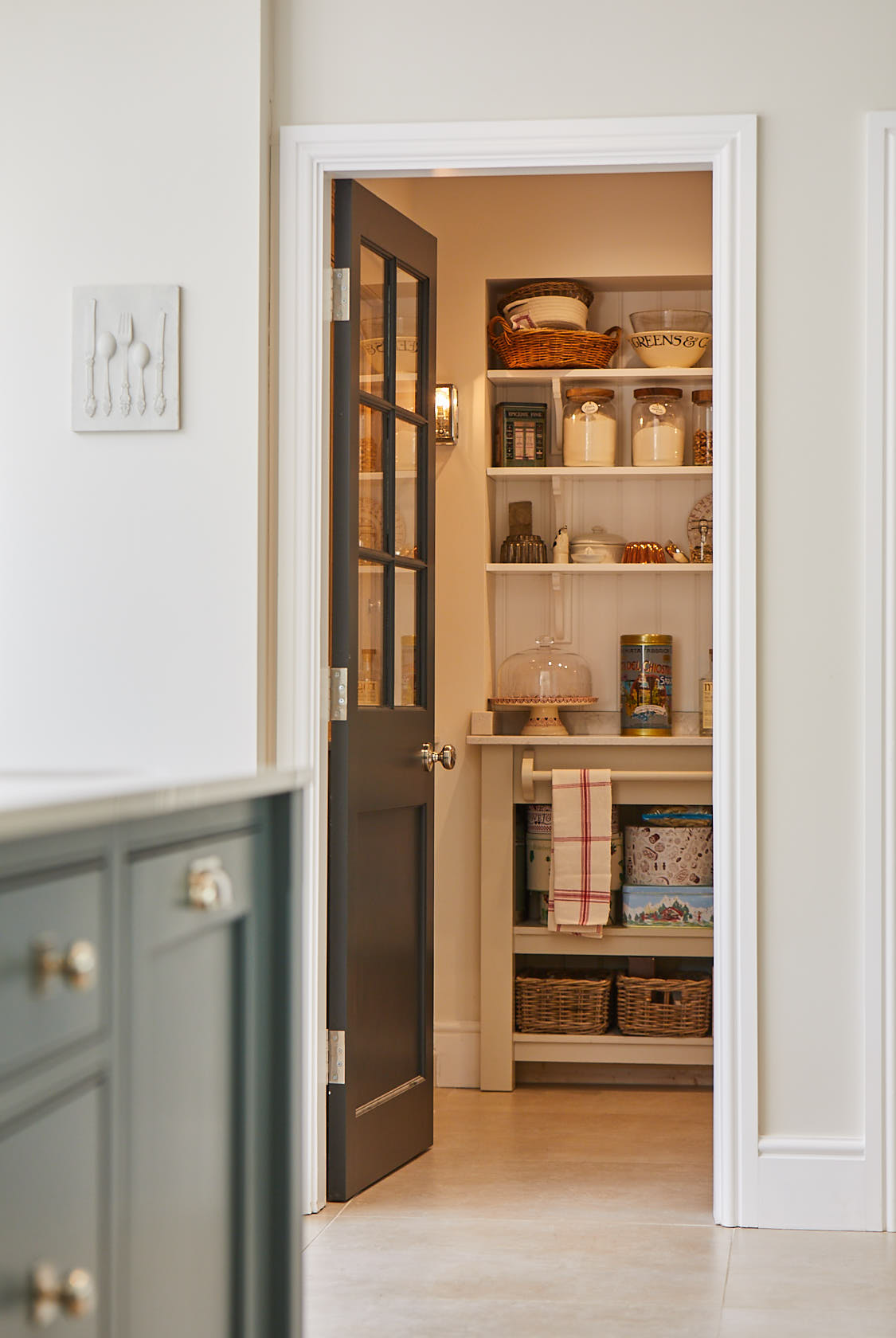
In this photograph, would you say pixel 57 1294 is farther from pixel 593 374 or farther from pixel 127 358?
pixel 593 374

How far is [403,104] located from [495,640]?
6.27 feet

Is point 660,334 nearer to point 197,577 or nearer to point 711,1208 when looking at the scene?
point 197,577

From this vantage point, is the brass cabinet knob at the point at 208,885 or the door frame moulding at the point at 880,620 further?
the door frame moulding at the point at 880,620

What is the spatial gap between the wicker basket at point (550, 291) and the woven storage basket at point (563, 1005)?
2.12 m

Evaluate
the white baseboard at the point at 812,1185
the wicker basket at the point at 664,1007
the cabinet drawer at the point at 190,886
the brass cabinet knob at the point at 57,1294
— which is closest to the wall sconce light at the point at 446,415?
the wicker basket at the point at 664,1007

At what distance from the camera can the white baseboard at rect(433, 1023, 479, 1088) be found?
4.04 metres

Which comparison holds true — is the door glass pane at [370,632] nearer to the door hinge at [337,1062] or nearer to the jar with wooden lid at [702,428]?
the door hinge at [337,1062]

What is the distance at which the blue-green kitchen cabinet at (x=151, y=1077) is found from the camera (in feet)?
3.48

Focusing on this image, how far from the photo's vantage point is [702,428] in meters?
4.34

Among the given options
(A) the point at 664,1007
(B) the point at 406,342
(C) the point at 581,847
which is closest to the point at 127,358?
(B) the point at 406,342

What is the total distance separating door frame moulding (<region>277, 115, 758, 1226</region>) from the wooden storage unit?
43.5 inches

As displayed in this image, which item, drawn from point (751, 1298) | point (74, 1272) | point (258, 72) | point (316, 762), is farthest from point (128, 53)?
point (751, 1298)

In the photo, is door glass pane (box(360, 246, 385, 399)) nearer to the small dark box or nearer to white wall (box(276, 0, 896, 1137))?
white wall (box(276, 0, 896, 1137))

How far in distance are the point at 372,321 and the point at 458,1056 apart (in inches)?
86.3
